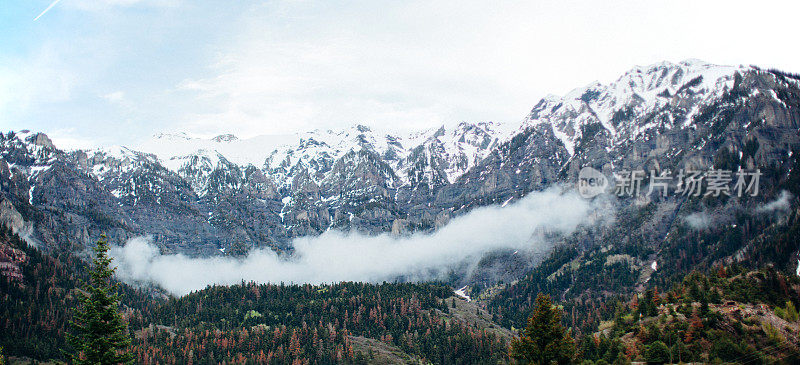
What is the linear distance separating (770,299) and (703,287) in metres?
19.0

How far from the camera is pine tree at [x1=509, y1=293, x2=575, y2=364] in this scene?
6425cm

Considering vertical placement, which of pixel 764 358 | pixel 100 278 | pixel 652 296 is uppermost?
pixel 100 278

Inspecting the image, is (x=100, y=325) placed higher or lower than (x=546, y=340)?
higher

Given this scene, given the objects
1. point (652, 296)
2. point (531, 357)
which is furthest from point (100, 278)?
point (652, 296)

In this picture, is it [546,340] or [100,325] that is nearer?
[100,325]

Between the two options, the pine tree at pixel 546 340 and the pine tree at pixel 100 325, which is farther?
the pine tree at pixel 546 340

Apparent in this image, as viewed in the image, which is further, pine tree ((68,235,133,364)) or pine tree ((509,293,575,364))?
pine tree ((509,293,575,364))

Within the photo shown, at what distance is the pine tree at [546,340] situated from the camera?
64250 millimetres

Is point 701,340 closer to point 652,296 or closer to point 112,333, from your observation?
point 652,296

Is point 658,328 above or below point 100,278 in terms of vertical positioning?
below

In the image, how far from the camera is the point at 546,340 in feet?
214

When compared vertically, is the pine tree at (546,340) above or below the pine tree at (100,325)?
below

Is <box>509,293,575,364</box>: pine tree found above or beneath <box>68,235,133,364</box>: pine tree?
beneath

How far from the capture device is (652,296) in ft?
433
